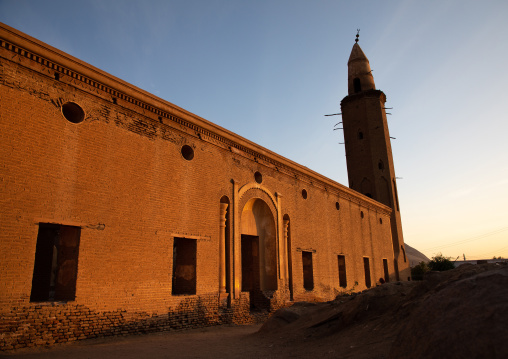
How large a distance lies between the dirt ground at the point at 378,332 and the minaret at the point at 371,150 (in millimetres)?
16764

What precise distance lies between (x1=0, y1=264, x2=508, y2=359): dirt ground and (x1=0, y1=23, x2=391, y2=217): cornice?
5.44m

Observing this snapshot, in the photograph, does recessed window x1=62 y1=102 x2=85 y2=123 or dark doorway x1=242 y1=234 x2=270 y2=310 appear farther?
dark doorway x1=242 y1=234 x2=270 y2=310

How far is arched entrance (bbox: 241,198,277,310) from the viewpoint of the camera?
1320cm

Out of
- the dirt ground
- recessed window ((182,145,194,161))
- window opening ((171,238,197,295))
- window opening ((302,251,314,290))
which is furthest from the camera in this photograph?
window opening ((302,251,314,290))

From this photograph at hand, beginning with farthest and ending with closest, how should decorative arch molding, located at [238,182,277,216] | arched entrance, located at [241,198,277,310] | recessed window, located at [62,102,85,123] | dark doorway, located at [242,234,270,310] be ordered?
arched entrance, located at [241,198,277,310], dark doorway, located at [242,234,270,310], decorative arch molding, located at [238,182,277,216], recessed window, located at [62,102,85,123]

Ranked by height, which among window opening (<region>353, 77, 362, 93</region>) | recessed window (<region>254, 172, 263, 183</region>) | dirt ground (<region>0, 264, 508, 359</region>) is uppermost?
window opening (<region>353, 77, 362, 93</region>)

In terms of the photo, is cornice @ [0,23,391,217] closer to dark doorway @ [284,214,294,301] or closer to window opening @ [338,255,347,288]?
dark doorway @ [284,214,294,301]

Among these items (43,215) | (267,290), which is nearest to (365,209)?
(267,290)

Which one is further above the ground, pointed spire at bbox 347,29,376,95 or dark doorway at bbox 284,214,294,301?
pointed spire at bbox 347,29,376,95

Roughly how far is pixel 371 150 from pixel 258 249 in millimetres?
14588

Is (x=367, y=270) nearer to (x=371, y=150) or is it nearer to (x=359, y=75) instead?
(x=371, y=150)

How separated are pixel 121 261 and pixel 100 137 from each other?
281cm

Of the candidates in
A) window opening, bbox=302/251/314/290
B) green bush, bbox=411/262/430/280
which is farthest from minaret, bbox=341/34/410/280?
window opening, bbox=302/251/314/290

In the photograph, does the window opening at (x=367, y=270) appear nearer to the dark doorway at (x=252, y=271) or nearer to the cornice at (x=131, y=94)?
the cornice at (x=131, y=94)
